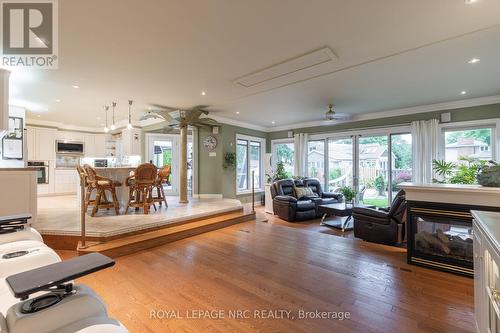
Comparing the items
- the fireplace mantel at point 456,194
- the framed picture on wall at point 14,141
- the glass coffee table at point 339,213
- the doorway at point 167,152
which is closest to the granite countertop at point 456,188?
the fireplace mantel at point 456,194

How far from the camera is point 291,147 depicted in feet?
26.6

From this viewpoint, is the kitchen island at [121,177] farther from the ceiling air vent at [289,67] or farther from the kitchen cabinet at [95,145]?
the kitchen cabinet at [95,145]

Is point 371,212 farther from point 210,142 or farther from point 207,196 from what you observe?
point 210,142

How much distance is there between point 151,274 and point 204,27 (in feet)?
9.31

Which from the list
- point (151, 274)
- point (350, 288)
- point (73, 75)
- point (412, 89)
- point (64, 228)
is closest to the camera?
point (350, 288)

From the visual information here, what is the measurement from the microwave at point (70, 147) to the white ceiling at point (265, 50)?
2724 mm

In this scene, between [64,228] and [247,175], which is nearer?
[64,228]

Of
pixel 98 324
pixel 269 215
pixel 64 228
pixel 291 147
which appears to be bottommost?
pixel 269 215

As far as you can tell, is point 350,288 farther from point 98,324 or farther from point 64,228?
point 64,228

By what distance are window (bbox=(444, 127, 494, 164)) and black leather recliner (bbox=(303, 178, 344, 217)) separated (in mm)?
2584

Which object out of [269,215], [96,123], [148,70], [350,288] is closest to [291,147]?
[269,215]

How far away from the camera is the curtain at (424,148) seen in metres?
5.13

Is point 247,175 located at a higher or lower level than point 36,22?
lower

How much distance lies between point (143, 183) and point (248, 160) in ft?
13.9
